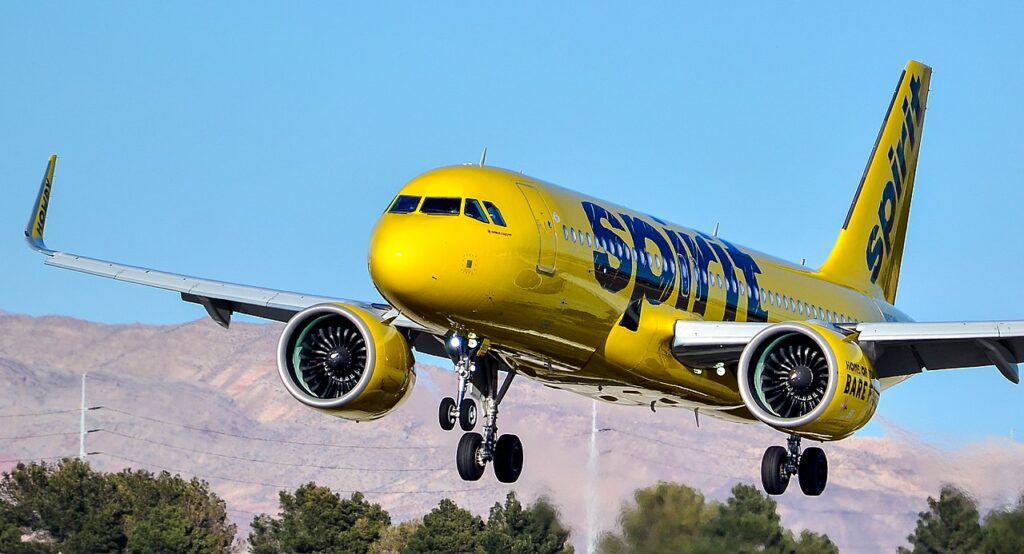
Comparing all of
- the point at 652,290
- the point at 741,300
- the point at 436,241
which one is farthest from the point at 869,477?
the point at 436,241

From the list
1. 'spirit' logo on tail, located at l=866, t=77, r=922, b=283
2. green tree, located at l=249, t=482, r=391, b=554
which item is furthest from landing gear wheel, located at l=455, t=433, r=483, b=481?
green tree, located at l=249, t=482, r=391, b=554

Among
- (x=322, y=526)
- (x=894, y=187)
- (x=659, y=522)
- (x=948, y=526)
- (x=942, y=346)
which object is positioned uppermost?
(x=894, y=187)

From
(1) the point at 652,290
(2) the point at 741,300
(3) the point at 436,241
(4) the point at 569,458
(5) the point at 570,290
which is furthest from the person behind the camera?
(4) the point at 569,458

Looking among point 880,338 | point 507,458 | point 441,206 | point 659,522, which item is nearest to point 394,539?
point 659,522

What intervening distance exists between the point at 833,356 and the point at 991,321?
3.45 metres

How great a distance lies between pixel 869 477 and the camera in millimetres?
67312

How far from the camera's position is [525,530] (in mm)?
64562

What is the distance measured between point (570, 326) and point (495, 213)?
272 cm

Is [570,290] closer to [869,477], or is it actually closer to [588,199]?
[588,199]

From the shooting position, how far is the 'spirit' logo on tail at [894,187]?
47.2 metres

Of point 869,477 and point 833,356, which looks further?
point 869,477

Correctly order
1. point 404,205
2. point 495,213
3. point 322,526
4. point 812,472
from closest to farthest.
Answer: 1. point 404,205
2. point 495,213
3. point 812,472
4. point 322,526

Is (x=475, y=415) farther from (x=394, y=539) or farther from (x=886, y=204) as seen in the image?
(x=394, y=539)

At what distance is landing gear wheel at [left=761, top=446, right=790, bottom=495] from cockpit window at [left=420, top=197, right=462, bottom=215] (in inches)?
475
